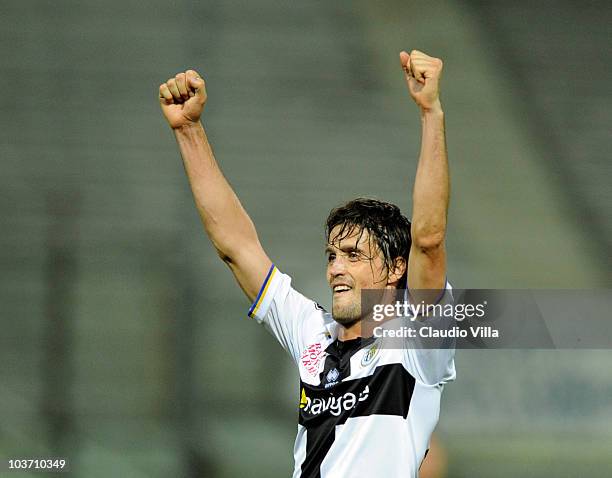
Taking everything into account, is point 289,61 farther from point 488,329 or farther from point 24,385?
point 24,385

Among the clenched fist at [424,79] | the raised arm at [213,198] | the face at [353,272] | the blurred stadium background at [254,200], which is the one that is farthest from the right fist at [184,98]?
the blurred stadium background at [254,200]

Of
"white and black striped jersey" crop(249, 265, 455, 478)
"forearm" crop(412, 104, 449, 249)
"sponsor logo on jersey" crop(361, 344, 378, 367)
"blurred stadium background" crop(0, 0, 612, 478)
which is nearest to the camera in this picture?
"forearm" crop(412, 104, 449, 249)

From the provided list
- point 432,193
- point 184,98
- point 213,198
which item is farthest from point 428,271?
point 184,98

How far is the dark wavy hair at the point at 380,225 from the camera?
2.78m

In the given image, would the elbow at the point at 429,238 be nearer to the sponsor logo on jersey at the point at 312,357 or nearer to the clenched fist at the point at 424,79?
the clenched fist at the point at 424,79

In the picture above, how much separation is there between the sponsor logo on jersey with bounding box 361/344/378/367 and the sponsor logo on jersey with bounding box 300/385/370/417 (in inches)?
2.8

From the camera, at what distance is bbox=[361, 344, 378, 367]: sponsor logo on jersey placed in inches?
105

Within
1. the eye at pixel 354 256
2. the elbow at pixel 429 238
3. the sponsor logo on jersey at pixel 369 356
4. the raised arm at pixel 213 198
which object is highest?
the raised arm at pixel 213 198

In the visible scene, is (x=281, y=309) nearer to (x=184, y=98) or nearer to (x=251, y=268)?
(x=251, y=268)

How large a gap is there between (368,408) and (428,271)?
44 centimetres

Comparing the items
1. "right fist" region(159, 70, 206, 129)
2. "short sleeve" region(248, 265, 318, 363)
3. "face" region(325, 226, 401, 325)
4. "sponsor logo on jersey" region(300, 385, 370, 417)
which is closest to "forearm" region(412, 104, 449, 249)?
"face" region(325, 226, 401, 325)

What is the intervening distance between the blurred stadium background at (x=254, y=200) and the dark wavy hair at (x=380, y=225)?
1.34m

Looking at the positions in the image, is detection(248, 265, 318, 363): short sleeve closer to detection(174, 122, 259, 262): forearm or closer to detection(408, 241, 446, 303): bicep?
detection(174, 122, 259, 262): forearm

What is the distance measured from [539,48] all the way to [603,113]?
411 millimetres
